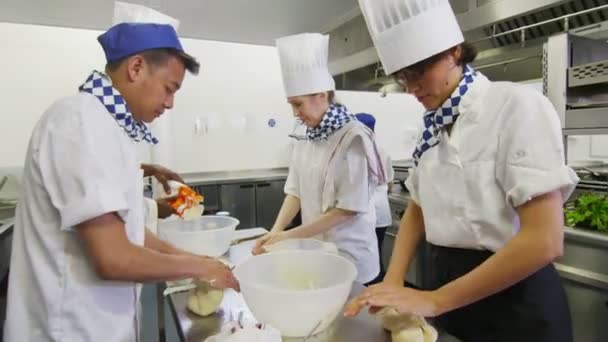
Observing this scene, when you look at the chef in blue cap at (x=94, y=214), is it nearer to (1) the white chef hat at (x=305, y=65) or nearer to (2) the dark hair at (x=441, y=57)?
(2) the dark hair at (x=441, y=57)

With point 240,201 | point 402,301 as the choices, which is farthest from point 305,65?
point 240,201

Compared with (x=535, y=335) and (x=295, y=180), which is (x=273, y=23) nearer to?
(x=295, y=180)

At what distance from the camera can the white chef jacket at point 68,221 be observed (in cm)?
72

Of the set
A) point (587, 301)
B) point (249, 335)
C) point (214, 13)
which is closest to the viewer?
point (249, 335)

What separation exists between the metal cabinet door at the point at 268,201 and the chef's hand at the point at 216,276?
2513 millimetres

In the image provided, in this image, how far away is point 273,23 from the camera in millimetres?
2975

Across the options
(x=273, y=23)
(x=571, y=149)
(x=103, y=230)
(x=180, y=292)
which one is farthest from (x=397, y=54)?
(x=571, y=149)

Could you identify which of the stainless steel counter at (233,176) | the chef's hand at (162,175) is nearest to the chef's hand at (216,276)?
the chef's hand at (162,175)

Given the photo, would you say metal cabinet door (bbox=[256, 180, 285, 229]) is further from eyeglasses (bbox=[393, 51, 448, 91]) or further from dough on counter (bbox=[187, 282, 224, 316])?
eyeglasses (bbox=[393, 51, 448, 91])

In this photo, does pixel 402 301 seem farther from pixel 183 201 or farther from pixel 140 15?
pixel 140 15

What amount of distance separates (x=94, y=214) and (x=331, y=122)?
39.1 inches

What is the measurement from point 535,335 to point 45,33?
3536 millimetres

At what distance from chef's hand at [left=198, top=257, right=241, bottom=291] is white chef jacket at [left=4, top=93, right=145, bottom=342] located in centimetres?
17

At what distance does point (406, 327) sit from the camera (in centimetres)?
75
